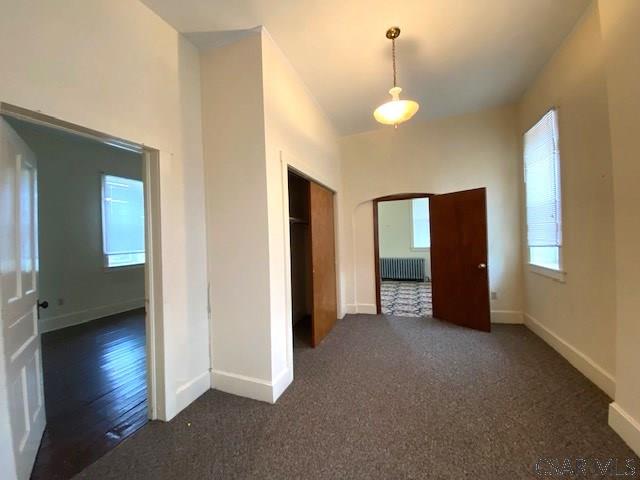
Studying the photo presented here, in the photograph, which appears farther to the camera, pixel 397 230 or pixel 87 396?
pixel 397 230

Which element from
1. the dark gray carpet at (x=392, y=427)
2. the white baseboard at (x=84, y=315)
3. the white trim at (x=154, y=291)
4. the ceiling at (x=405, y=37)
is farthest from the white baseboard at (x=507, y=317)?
the white baseboard at (x=84, y=315)

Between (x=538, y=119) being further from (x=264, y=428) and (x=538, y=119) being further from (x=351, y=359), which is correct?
(x=264, y=428)

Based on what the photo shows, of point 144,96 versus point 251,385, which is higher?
point 144,96

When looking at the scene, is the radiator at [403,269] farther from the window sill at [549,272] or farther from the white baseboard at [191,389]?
the white baseboard at [191,389]

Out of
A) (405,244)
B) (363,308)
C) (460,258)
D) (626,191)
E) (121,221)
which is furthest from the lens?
(405,244)

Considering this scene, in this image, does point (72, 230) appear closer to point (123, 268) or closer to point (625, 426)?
point (123, 268)

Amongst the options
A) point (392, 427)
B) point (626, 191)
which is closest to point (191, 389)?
point (392, 427)

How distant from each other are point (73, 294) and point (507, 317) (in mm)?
Result: 6696

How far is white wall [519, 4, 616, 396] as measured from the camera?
2.11 m

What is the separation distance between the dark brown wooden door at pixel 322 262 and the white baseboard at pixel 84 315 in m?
3.95

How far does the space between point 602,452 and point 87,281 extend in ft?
20.8

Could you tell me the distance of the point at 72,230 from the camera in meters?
4.30

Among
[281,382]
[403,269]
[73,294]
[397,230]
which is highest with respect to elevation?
[397,230]

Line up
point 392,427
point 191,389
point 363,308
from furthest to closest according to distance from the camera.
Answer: point 363,308 → point 191,389 → point 392,427
